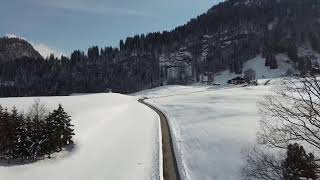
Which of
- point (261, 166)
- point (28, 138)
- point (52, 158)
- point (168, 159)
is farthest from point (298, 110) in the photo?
point (28, 138)

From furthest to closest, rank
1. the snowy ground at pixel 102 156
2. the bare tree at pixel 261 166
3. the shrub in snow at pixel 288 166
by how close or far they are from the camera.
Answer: the snowy ground at pixel 102 156 → the bare tree at pixel 261 166 → the shrub in snow at pixel 288 166

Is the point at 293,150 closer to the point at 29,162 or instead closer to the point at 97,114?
the point at 29,162

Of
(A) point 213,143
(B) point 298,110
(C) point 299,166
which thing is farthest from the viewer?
(A) point 213,143

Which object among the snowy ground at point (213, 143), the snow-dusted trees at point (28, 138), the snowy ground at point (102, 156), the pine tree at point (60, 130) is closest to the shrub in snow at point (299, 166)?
the snowy ground at point (213, 143)

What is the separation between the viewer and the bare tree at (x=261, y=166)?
25703 millimetres

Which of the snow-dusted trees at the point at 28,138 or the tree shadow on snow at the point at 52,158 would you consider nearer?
the tree shadow on snow at the point at 52,158

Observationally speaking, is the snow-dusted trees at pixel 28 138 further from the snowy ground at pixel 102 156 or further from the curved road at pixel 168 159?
the curved road at pixel 168 159

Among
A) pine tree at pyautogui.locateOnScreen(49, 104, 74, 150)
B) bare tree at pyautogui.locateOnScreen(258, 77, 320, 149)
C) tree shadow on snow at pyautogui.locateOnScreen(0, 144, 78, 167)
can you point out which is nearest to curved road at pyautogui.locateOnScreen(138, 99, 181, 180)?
bare tree at pyautogui.locateOnScreen(258, 77, 320, 149)

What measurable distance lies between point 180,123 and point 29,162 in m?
23.9

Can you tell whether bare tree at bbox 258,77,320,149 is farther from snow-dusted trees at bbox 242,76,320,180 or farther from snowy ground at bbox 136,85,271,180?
snowy ground at bbox 136,85,271,180

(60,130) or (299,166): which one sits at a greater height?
(60,130)

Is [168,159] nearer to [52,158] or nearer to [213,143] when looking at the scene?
[213,143]

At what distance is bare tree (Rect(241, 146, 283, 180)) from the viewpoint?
25.7 meters

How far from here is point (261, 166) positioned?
2736 centimetres
